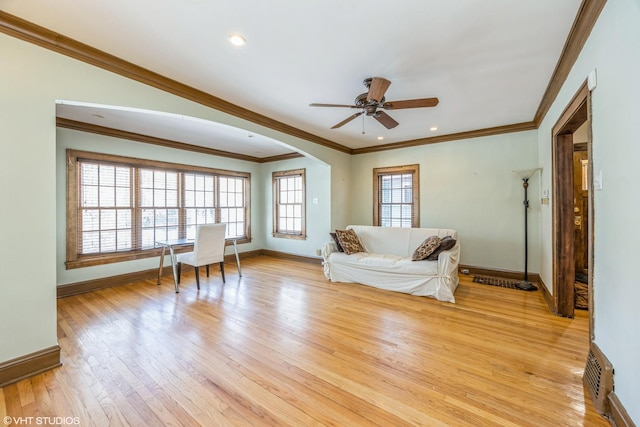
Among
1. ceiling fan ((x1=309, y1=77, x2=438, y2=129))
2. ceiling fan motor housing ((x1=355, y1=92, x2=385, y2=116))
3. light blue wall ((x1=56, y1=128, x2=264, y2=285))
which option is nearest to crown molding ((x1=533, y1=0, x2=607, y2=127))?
ceiling fan ((x1=309, y1=77, x2=438, y2=129))

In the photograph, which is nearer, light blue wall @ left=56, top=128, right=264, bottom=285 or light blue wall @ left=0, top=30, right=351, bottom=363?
light blue wall @ left=0, top=30, right=351, bottom=363

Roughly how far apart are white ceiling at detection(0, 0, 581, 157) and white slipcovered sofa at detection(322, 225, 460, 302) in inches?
83.8

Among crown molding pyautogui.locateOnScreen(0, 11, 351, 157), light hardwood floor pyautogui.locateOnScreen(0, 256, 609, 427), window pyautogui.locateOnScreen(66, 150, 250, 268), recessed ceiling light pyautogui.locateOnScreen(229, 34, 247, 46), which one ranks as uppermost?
recessed ceiling light pyautogui.locateOnScreen(229, 34, 247, 46)

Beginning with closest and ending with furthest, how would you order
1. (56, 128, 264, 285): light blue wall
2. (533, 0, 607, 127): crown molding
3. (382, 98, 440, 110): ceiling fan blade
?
1. (533, 0, 607, 127): crown molding
2. (382, 98, 440, 110): ceiling fan blade
3. (56, 128, 264, 285): light blue wall

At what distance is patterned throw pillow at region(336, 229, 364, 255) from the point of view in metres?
4.52

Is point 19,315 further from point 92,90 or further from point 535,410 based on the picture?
point 535,410

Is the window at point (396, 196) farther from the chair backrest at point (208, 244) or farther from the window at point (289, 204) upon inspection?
the chair backrest at point (208, 244)

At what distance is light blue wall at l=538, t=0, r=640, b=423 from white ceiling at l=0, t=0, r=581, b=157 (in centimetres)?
49

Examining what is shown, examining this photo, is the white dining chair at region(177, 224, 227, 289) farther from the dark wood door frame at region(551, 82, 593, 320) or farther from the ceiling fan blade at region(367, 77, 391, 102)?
the dark wood door frame at region(551, 82, 593, 320)

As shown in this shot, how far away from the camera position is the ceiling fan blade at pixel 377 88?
2.52m

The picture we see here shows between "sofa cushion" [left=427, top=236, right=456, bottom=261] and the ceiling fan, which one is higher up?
the ceiling fan

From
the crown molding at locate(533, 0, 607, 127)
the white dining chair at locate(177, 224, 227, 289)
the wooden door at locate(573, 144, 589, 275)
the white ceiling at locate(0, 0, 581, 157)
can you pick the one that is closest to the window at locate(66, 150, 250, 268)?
the white ceiling at locate(0, 0, 581, 157)

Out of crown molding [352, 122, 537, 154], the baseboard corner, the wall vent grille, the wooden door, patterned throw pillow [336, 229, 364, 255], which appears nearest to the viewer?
the wall vent grille

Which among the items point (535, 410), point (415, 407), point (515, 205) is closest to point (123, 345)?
point (415, 407)
